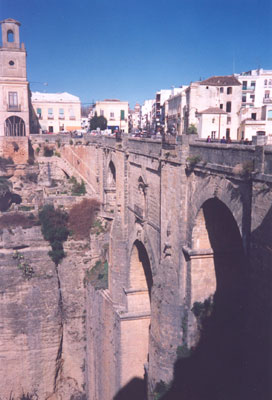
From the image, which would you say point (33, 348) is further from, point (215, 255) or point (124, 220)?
point (215, 255)

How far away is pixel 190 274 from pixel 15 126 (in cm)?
2897

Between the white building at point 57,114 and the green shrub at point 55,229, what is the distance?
82.1 ft

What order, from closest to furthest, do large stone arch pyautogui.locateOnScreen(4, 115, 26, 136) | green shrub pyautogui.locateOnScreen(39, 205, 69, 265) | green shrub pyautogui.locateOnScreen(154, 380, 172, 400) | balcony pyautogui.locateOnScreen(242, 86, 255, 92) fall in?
green shrub pyautogui.locateOnScreen(154, 380, 172, 400)
green shrub pyautogui.locateOnScreen(39, 205, 69, 265)
large stone arch pyautogui.locateOnScreen(4, 115, 26, 136)
balcony pyautogui.locateOnScreen(242, 86, 255, 92)

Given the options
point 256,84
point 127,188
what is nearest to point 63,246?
point 127,188

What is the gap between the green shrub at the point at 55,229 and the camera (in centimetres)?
2122

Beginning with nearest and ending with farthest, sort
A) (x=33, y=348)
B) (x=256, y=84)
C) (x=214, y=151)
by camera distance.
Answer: (x=214, y=151), (x=33, y=348), (x=256, y=84)

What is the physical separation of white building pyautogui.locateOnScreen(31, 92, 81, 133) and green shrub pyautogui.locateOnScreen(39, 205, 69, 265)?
25.0 meters

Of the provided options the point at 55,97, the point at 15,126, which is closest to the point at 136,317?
the point at 15,126

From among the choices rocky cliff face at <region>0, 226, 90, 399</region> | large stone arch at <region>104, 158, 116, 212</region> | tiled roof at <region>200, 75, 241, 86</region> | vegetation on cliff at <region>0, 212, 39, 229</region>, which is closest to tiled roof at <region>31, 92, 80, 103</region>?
tiled roof at <region>200, 75, 241, 86</region>

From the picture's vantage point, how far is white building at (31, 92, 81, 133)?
46.0 meters

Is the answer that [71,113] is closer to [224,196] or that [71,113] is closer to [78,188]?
[78,188]

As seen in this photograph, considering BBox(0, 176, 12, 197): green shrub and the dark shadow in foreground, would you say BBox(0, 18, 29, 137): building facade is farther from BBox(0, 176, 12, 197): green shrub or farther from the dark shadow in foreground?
the dark shadow in foreground

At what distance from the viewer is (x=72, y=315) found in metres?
21.1

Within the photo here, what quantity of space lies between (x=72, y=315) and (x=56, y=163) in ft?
55.1
